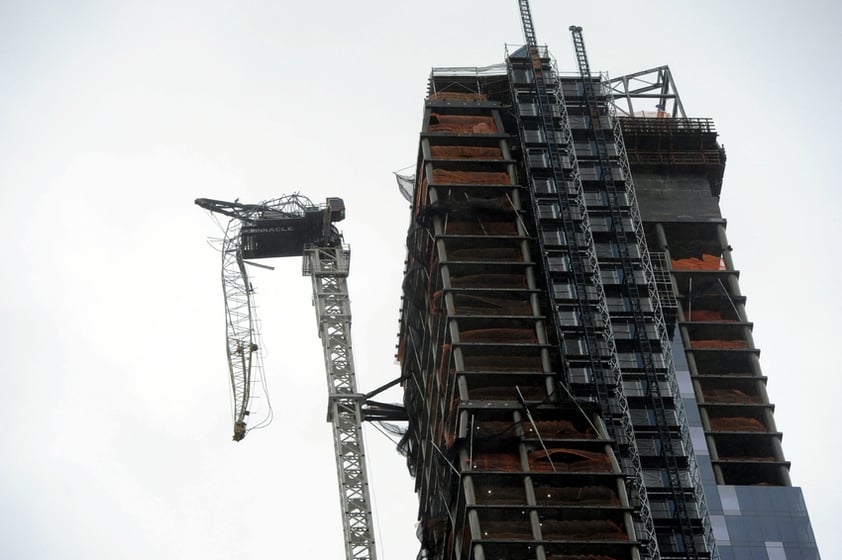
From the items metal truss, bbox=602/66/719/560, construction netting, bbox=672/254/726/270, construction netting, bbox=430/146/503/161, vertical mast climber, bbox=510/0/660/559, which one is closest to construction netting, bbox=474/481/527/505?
vertical mast climber, bbox=510/0/660/559

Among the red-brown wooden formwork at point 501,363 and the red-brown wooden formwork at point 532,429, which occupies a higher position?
the red-brown wooden formwork at point 501,363

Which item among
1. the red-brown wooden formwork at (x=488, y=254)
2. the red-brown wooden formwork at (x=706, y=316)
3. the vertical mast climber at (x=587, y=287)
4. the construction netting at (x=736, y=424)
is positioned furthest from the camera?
the red-brown wooden formwork at (x=706, y=316)

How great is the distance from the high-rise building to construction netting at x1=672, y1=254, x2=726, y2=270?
18 centimetres

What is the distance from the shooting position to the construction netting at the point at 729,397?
153m

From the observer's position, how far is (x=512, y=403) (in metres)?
134

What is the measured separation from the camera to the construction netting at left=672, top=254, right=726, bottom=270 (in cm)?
16112

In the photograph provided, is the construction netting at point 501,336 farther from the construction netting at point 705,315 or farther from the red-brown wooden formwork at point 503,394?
the construction netting at point 705,315

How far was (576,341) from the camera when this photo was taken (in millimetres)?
140750

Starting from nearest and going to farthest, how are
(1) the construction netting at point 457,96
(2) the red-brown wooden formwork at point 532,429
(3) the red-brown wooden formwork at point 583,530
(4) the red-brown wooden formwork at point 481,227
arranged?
(3) the red-brown wooden formwork at point 583,530
(2) the red-brown wooden formwork at point 532,429
(4) the red-brown wooden formwork at point 481,227
(1) the construction netting at point 457,96

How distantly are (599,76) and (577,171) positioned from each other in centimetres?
1618

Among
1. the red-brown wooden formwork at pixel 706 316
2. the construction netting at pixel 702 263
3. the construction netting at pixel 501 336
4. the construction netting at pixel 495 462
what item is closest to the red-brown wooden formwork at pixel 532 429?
the construction netting at pixel 495 462

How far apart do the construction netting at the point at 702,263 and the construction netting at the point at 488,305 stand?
24.6m

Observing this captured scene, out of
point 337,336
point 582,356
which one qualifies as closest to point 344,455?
point 337,336

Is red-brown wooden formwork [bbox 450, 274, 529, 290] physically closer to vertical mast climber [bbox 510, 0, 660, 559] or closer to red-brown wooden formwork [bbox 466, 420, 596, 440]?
vertical mast climber [bbox 510, 0, 660, 559]
